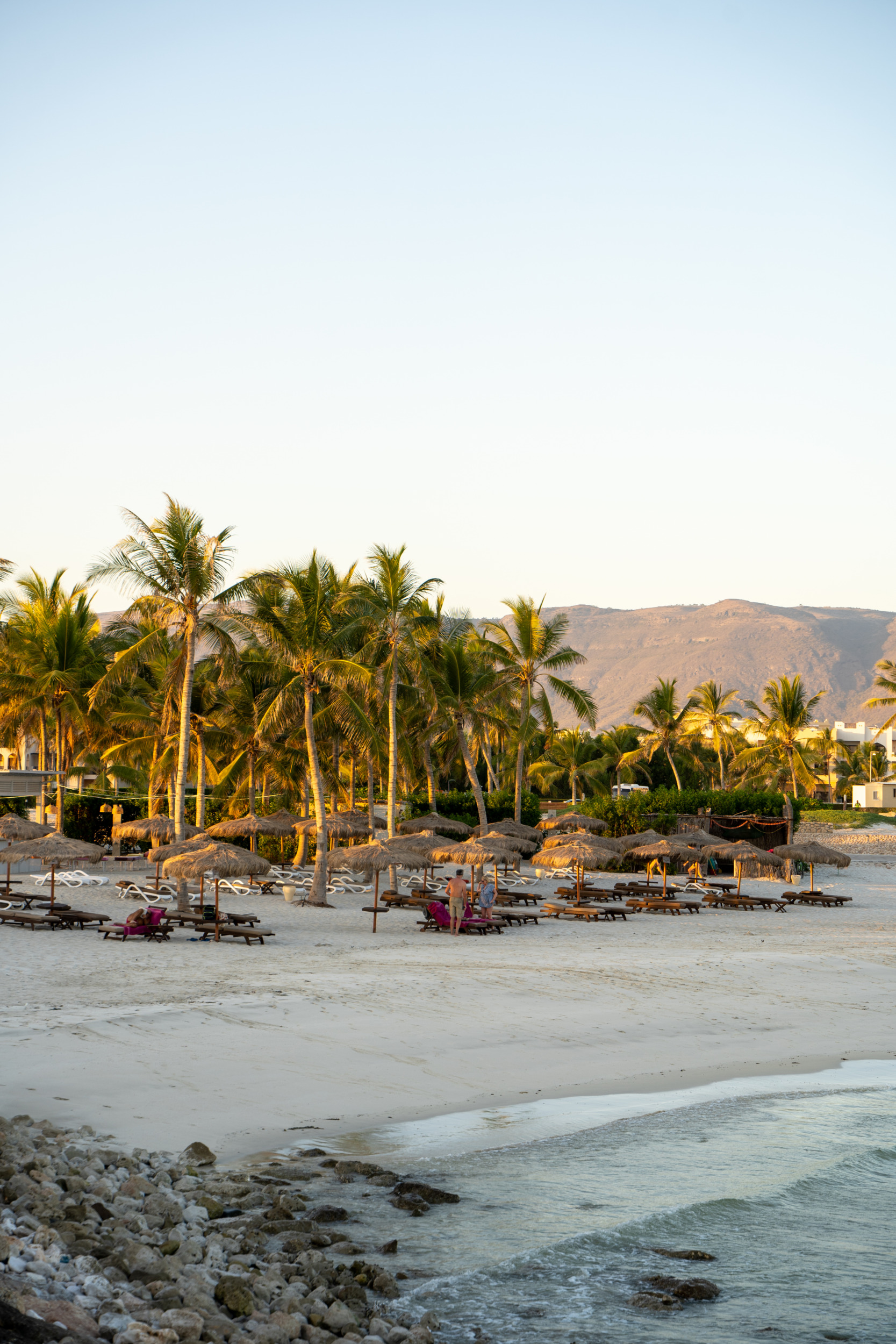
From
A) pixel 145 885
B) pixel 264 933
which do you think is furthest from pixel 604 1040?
pixel 145 885

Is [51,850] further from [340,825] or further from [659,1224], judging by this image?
[659,1224]

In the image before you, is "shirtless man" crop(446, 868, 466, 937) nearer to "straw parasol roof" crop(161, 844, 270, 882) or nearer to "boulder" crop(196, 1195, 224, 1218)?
"straw parasol roof" crop(161, 844, 270, 882)

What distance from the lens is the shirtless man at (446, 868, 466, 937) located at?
69.3 feet

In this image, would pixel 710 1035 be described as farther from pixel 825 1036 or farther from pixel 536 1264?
pixel 536 1264

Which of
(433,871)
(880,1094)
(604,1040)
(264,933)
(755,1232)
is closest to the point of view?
(755,1232)

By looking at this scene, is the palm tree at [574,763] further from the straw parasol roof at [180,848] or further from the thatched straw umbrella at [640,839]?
the straw parasol roof at [180,848]

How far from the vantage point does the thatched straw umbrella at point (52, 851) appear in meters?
21.4

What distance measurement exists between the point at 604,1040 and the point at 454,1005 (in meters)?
1.97

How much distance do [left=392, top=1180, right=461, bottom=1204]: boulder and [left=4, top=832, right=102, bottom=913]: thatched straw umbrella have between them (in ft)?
51.1

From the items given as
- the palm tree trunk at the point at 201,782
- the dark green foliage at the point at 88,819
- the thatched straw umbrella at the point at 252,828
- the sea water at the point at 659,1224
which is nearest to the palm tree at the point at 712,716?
the palm tree trunk at the point at 201,782

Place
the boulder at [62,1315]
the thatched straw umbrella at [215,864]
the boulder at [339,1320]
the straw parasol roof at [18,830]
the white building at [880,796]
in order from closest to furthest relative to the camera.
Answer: the boulder at [62,1315], the boulder at [339,1320], the thatched straw umbrella at [215,864], the straw parasol roof at [18,830], the white building at [880,796]

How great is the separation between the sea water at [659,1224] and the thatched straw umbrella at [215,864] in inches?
458

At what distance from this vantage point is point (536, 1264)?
6.28m

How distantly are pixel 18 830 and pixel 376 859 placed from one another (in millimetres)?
10479
